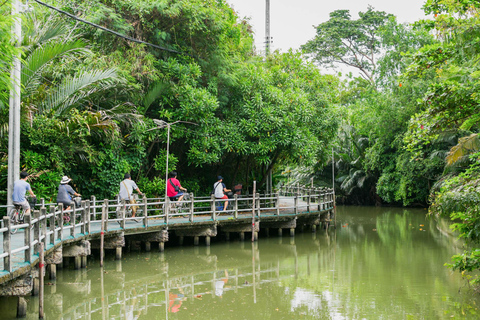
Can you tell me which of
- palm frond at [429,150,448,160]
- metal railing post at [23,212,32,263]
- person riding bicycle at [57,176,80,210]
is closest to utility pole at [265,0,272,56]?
palm frond at [429,150,448,160]

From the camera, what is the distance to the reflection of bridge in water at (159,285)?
35.1ft

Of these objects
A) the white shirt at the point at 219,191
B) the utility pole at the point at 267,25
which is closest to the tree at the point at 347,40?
the utility pole at the point at 267,25

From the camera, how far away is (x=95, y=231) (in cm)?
1452

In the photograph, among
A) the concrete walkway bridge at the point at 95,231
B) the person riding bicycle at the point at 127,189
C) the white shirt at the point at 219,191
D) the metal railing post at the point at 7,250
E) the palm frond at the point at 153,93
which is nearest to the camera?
the metal railing post at the point at 7,250

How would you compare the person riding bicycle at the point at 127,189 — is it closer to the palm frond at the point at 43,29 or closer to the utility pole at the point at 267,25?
the palm frond at the point at 43,29

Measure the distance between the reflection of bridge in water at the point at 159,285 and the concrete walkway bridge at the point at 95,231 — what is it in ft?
2.25

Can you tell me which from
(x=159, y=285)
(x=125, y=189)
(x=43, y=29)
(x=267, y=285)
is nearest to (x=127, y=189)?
(x=125, y=189)

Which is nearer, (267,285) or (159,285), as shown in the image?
(159,285)

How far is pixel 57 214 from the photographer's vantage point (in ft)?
41.2

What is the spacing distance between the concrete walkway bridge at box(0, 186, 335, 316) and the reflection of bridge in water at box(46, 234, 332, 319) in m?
0.69

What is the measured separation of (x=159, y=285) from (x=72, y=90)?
6.87 metres

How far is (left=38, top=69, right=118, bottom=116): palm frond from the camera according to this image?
1620cm

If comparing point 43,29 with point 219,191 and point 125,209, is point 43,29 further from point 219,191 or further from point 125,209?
point 219,191

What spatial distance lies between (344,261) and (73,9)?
12274 millimetres
